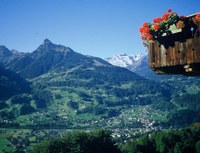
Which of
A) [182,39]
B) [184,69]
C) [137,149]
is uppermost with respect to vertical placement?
[182,39]

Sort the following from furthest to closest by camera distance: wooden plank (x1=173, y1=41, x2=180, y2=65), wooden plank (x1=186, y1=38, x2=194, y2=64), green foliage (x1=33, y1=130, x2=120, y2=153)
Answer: green foliage (x1=33, y1=130, x2=120, y2=153) → wooden plank (x1=173, y1=41, x2=180, y2=65) → wooden plank (x1=186, y1=38, x2=194, y2=64)

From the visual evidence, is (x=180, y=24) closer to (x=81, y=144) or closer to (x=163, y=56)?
(x=163, y=56)

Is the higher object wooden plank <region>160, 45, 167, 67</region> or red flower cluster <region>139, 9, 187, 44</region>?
red flower cluster <region>139, 9, 187, 44</region>

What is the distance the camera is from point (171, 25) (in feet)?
38.0

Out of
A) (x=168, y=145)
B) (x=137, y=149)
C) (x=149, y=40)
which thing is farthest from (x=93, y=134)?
(x=149, y=40)

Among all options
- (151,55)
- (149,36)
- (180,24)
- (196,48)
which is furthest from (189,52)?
(149,36)

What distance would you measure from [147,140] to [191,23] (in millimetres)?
93606

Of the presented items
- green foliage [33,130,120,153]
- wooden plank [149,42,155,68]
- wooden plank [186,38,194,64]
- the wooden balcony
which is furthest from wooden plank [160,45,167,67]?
green foliage [33,130,120,153]

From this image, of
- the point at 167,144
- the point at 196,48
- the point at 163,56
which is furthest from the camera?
the point at 167,144

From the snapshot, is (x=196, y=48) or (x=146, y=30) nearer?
(x=196, y=48)

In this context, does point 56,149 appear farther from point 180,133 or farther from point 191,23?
point 191,23

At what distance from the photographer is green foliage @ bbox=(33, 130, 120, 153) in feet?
301

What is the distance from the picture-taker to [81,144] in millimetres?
91812

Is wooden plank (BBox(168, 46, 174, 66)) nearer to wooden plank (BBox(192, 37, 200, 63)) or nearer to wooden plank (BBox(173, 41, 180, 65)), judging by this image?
wooden plank (BBox(173, 41, 180, 65))
